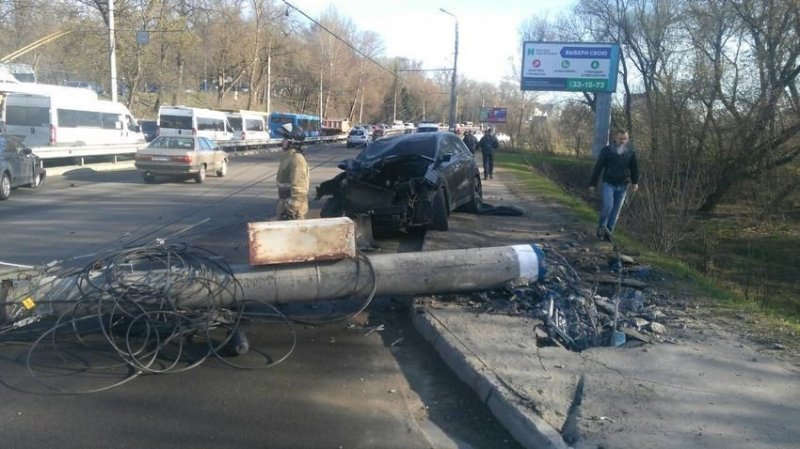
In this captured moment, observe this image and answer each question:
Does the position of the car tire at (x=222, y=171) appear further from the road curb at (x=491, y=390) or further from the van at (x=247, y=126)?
the road curb at (x=491, y=390)

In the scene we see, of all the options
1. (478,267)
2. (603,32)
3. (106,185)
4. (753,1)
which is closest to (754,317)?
(478,267)

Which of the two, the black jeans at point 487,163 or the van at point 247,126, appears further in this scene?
the van at point 247,126

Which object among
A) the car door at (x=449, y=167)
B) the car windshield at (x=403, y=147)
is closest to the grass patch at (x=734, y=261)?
the car door at (x=449, y=167)

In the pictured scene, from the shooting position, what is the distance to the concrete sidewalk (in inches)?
161

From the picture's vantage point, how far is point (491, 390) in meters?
4.71

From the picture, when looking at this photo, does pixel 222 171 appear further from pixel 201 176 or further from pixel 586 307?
pixel 586 307

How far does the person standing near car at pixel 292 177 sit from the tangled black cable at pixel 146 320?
66.3 inches

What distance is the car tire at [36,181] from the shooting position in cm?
1785

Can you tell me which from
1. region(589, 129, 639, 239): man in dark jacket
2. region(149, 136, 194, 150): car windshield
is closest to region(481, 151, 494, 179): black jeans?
region(149, 136, 194, 150): car windshield

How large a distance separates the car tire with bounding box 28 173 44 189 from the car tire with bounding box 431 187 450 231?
12179 millimetres

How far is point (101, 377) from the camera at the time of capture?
511cm

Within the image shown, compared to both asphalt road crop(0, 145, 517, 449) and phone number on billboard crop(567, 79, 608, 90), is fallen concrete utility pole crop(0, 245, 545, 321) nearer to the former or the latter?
asphalt road crop(0, 145, 517, 449)

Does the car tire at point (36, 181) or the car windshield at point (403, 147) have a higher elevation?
the car windshield at point (403, 147)

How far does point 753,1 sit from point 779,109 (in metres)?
3.63
